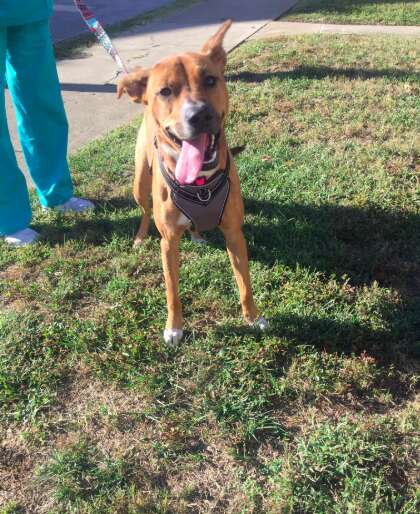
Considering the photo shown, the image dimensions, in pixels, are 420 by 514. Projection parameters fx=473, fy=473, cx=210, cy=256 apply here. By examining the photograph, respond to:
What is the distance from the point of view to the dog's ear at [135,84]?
2.88 meters

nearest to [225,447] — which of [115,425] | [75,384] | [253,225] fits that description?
[115,425]

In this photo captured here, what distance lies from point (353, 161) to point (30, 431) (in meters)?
3.79

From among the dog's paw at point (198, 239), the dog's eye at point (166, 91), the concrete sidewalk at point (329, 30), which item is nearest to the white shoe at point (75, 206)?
the dog's paw at point (198, 239)

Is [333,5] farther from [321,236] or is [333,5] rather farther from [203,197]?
[203,197]

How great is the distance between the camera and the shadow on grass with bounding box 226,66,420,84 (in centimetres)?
683

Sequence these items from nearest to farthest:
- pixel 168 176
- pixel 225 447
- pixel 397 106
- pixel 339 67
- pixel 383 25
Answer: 1. pixel 225 447
2. pixel 168 176
3. pixel 397 106
4. pixel 339 67
5. pixel 383 25

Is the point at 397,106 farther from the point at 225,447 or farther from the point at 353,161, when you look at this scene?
the point at 225,447

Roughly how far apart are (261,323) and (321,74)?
5.27 m

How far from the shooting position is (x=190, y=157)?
252 centimetres

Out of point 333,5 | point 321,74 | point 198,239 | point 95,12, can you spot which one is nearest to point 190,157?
point 198,239

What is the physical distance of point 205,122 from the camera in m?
2.38

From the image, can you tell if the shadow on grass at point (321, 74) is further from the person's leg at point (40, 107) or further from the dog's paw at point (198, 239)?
the dog's paw at point (198, 239)

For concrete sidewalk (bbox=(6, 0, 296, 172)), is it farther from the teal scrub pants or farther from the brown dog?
the brown dog

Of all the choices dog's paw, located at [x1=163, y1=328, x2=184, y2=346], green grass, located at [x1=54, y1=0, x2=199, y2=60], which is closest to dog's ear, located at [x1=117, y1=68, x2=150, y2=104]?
dog's paw, located at [x1=163, y1=328, x2=184, y2=346]
